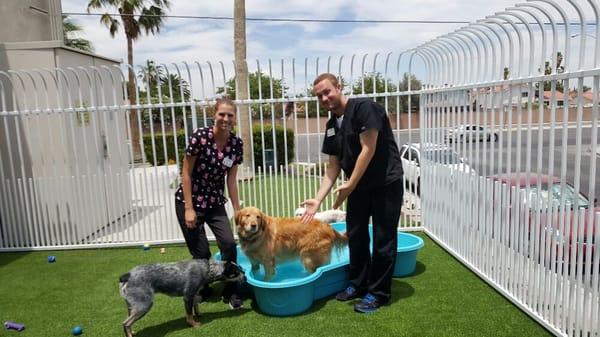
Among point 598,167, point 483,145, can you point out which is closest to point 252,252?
point 483,145

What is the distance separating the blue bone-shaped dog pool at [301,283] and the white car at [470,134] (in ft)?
4.68

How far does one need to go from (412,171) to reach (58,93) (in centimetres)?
593

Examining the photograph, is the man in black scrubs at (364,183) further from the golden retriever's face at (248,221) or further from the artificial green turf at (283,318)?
the golden retriever's face at (248,221)

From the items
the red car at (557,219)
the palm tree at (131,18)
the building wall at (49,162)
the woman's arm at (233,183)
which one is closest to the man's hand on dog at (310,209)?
the woman's arm at (233,183)

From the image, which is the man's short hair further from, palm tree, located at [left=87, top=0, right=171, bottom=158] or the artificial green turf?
palm tree, located at [left=87, top=0, right=171, bottom=158]

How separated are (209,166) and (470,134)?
312 cm

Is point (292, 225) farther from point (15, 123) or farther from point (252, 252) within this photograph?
point (15, 123)

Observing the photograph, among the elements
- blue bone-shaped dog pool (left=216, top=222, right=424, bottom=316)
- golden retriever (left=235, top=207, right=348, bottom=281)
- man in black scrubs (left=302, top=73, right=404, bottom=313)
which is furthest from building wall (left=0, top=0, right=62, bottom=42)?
man in black scrubs (left=302, top=73, right=404, bottom=313)

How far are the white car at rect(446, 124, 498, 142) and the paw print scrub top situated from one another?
273 cm

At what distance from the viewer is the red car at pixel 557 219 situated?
3.24 m

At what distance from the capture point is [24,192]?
6859mm

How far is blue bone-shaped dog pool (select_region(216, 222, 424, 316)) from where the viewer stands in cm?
414

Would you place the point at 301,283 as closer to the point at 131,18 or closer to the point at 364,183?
the point at 364,183

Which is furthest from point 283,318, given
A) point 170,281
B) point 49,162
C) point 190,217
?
point 49,162
